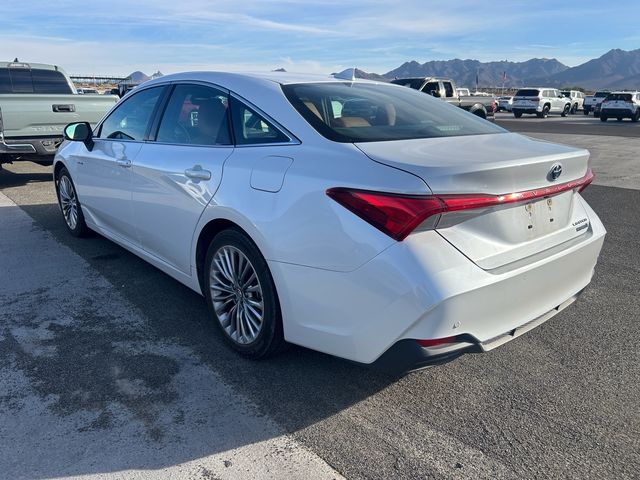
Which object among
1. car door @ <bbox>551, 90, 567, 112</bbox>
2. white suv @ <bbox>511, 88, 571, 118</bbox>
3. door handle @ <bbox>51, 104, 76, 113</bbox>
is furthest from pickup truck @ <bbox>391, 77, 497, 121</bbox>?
car door @ <bbox>551, 90, 567, 112</bbox>

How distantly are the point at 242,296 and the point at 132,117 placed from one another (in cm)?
210

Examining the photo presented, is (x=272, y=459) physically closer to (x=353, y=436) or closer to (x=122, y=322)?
(x=353, y=436)

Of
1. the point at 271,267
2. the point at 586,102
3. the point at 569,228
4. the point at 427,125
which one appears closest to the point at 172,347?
the point at 271,267

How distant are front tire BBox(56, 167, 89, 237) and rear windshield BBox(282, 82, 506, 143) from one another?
3169 mm

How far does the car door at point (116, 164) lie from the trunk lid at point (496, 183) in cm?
226

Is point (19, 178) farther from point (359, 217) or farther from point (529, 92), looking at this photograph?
point (529, 92)

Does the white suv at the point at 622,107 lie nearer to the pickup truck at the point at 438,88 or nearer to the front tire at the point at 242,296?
the pickup truck at the point at 438,88

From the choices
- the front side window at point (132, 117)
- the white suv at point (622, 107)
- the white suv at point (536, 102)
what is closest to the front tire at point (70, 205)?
the front side window at point (132, 117)

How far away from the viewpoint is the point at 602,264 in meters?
4.95

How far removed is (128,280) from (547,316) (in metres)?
3.22

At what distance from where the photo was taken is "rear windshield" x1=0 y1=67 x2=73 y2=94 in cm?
948

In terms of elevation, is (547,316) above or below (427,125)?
below

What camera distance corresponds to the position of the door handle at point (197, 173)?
3.26 metres

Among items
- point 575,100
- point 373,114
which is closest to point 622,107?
point 575,100
